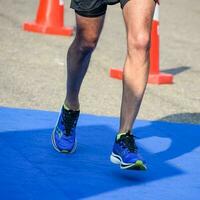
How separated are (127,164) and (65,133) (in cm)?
73

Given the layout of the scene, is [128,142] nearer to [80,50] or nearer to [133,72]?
[133,72]

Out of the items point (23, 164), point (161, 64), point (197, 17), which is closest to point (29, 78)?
point (161, 64)

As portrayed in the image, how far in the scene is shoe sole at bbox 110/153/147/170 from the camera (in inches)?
169

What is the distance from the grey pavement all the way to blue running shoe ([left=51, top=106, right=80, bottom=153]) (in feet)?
4.86

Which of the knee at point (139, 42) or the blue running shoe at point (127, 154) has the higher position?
the knee at point (139, 42)

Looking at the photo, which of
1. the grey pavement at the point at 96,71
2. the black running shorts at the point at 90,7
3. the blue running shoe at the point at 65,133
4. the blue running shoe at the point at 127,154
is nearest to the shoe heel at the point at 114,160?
the blue running shoe at the point at 127,154

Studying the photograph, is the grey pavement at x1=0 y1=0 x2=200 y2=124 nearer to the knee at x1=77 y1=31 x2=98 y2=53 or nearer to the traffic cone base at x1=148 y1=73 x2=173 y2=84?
the traffic cone base at x1=148 y1=73 x2=173 y2=84

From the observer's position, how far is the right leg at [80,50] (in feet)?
15.5

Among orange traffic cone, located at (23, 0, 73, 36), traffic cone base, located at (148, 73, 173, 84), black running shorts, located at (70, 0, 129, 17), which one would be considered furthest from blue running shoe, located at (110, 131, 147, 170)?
orange traffic cone, located at (23, 0, 73, 36)

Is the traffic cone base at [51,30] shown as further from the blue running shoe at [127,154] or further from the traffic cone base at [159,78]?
the blue running shoe at [127,154]

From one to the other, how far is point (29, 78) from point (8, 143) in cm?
283

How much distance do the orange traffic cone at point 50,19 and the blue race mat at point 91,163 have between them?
4659 millimetres

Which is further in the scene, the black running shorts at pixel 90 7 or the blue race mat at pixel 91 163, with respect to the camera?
the black running shorts at pixel 90 7

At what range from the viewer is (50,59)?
8914 millimetres
